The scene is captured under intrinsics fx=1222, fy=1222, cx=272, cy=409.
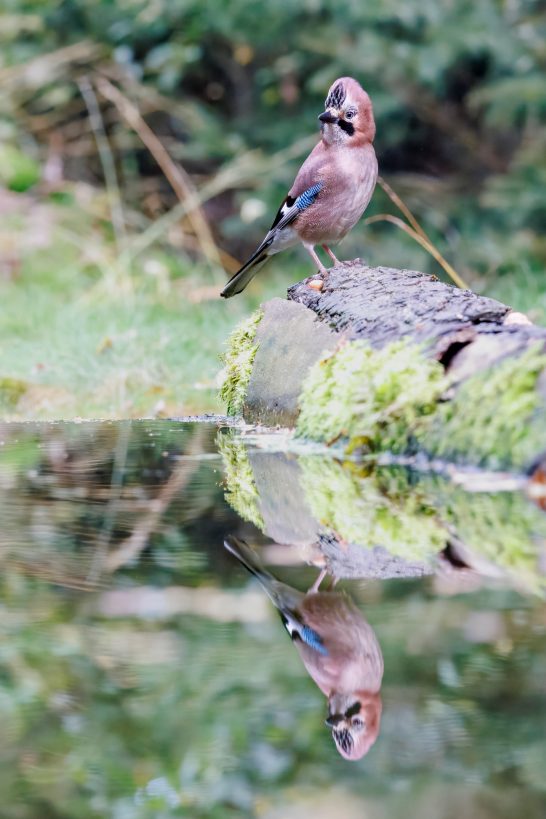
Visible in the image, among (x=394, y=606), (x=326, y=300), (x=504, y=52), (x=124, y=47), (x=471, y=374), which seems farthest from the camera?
(x=124, y=47)

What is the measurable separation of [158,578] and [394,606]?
1.35 feet

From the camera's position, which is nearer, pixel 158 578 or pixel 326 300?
pixel 158 578

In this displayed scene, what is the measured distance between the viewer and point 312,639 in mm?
1654

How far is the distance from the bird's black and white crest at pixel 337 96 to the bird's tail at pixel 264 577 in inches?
104

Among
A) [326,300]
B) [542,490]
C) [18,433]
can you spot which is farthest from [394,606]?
[18,433]

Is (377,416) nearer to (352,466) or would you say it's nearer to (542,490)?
(352,466)

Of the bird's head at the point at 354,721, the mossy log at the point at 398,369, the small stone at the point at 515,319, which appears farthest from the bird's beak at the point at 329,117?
the bird's head at the point at 354,721

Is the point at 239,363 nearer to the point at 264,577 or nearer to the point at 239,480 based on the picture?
the point at 239,480

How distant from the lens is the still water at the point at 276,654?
3.99 ft

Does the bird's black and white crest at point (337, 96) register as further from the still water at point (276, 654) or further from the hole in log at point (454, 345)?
the still water at point (276, 654)

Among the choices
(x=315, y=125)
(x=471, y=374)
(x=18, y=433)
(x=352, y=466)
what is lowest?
(x=18, y=433)

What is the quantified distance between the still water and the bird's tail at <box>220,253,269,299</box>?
215 cm

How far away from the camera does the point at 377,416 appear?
2.94 meters

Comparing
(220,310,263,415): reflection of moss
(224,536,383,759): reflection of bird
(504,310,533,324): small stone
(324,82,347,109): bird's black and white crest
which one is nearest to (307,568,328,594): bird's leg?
(224,536,383,759): reflection of bird
